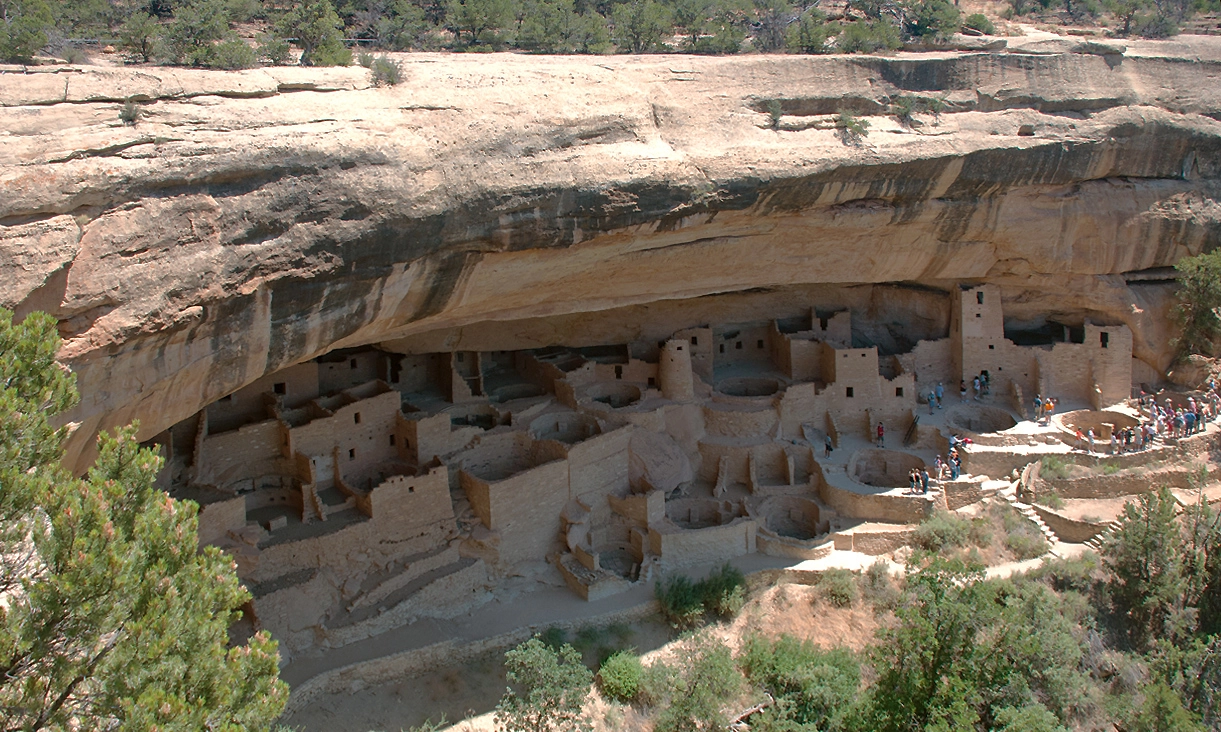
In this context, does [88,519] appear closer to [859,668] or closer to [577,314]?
[859,668]

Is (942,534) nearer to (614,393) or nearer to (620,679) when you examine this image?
(620,679)

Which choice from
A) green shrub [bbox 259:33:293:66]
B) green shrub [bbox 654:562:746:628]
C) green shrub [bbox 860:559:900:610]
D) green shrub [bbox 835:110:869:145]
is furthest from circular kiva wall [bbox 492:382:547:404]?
→ green shrub [bbox 835:110:869:145]

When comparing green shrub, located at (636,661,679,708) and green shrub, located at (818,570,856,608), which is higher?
green shrub, located at (818,570,856,608)

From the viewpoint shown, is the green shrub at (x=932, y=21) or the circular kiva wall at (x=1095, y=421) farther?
the circular kiva wall at (x=1095, y=421)

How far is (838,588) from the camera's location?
48.8ft

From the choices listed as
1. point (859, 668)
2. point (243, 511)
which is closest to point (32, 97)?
point (243, 511)

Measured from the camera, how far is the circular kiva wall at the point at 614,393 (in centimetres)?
1811

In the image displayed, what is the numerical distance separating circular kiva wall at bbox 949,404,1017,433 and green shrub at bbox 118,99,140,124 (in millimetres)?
14240

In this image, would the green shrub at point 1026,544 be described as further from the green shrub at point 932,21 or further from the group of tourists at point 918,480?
the green shrub at point 932,21

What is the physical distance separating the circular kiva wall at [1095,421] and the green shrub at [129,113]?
15.6m

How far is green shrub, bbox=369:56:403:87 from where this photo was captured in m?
11.7

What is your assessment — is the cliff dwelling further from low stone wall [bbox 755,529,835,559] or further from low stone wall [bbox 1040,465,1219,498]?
low stone wall [bbox 1040,465,1219,498]

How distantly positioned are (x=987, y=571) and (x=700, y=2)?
11695mm

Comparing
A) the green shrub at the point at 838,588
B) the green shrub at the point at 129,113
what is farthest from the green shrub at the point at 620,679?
the green shrub at the point at 129,113
